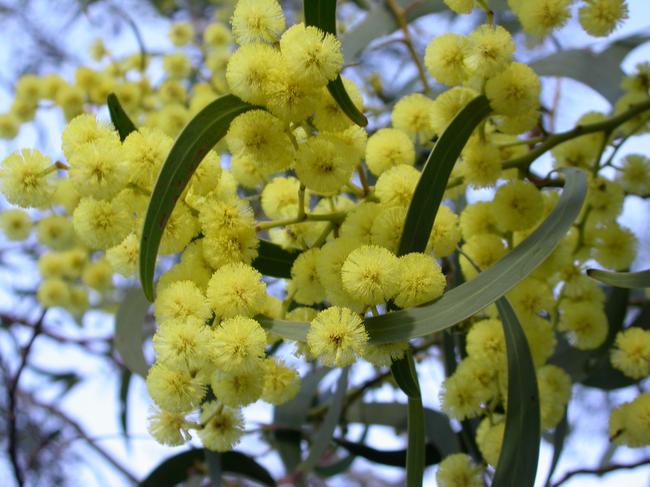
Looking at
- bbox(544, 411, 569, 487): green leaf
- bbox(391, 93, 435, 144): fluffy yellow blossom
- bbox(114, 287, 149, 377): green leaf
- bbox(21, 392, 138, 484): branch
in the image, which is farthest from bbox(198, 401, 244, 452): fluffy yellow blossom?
bbox(21, 392, 138, 484): branch

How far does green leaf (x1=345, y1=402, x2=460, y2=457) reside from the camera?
4.53 ft

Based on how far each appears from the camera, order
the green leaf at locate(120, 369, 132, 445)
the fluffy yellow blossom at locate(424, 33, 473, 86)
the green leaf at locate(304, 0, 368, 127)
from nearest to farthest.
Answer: the green leaf at locate(304, 0, 368, 127) < the fluffy yellow blossom at locate(424, 33, 473, 86) < the green leaf at locate(120, 369, 132, 445)

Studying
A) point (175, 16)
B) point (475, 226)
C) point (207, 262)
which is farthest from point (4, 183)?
point (175, 16)

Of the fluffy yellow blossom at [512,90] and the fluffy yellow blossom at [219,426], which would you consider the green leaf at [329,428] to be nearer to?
the fluffy yellow blossom at [219,426]

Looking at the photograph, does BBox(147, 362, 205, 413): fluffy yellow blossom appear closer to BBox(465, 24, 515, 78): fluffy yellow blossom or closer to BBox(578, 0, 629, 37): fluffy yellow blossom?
BBox(465, 24, 515, 78): fluffy yellow blossom

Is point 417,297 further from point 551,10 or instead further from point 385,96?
point 385,96

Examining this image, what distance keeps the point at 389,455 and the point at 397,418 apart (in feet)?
0.82

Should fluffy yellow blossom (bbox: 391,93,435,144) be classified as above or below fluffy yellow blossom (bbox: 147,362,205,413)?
above

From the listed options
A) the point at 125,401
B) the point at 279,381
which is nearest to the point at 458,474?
the point at 279,381

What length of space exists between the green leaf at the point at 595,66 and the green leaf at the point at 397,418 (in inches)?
26.6

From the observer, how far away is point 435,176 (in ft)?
2.86

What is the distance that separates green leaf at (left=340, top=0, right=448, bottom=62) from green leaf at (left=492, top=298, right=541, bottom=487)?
80 cm

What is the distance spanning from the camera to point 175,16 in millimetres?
3080

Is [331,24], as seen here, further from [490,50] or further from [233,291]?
[233,291]
